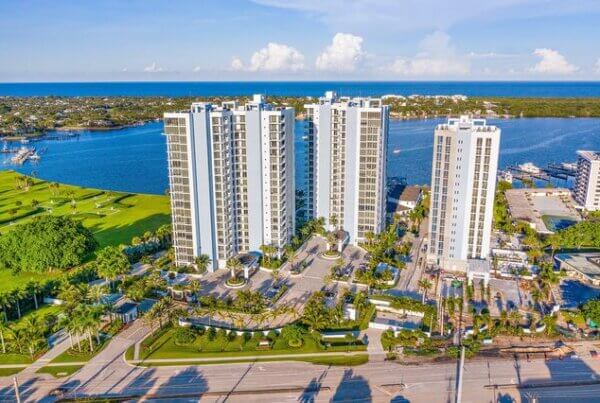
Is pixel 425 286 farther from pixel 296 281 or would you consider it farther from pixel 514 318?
pixel 296 281

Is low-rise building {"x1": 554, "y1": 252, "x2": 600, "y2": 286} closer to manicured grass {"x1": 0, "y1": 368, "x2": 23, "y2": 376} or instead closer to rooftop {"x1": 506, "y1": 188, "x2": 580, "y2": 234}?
rooftop {"x1": 506, "y1": 188, "x2": 580, "y2": 234}

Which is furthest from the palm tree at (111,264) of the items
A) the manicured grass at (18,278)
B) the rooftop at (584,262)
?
the rooftop at (584,262)

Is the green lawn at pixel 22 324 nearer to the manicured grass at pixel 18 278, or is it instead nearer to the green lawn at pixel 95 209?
the manicured grass at pixel 18 278

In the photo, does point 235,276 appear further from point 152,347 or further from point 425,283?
point 425,283

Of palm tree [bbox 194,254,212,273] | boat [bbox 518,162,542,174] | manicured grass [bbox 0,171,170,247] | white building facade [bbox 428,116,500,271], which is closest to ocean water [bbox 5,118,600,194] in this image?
boat [bbox 518,162,542,174]

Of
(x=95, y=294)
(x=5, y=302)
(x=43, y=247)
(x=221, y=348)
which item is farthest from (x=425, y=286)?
(x=43, y=247)
